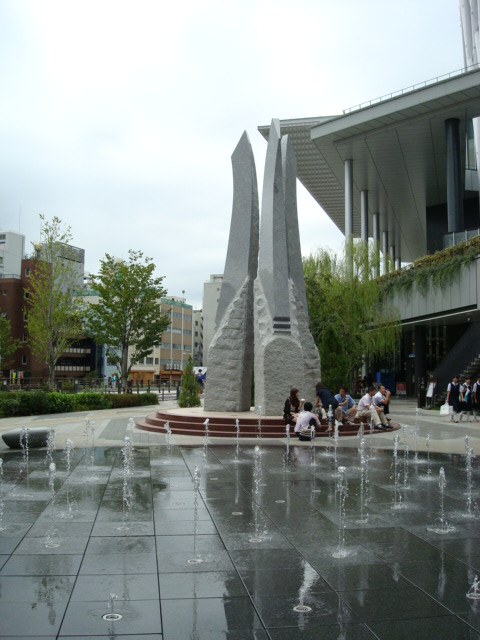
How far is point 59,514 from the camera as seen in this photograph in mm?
7184

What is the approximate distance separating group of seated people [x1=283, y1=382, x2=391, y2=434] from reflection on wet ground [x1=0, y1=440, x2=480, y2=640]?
438 cm

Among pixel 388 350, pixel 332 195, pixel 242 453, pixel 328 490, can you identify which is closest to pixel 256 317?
pixel 242 453

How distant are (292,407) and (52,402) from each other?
36.4 feet

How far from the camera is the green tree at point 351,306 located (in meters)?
30.7

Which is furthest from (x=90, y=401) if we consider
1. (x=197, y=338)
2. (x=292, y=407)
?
(x=197, y=338)

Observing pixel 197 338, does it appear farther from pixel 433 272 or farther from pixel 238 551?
pixel 238 551

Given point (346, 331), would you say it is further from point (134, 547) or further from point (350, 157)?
point (134, 547)

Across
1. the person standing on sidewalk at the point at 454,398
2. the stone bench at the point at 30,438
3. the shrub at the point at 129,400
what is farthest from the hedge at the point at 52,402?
the person standing on sidewalk at the point at 454,398

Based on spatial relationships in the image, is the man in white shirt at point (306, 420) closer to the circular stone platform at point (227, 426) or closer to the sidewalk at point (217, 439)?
the sidewalk at point (217, 439)

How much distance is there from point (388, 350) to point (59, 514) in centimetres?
2762

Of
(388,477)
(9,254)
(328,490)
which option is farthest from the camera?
(9,254)

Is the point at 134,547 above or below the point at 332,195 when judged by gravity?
below

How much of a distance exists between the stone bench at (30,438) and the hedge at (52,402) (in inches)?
362

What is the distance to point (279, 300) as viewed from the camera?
17.6 m
